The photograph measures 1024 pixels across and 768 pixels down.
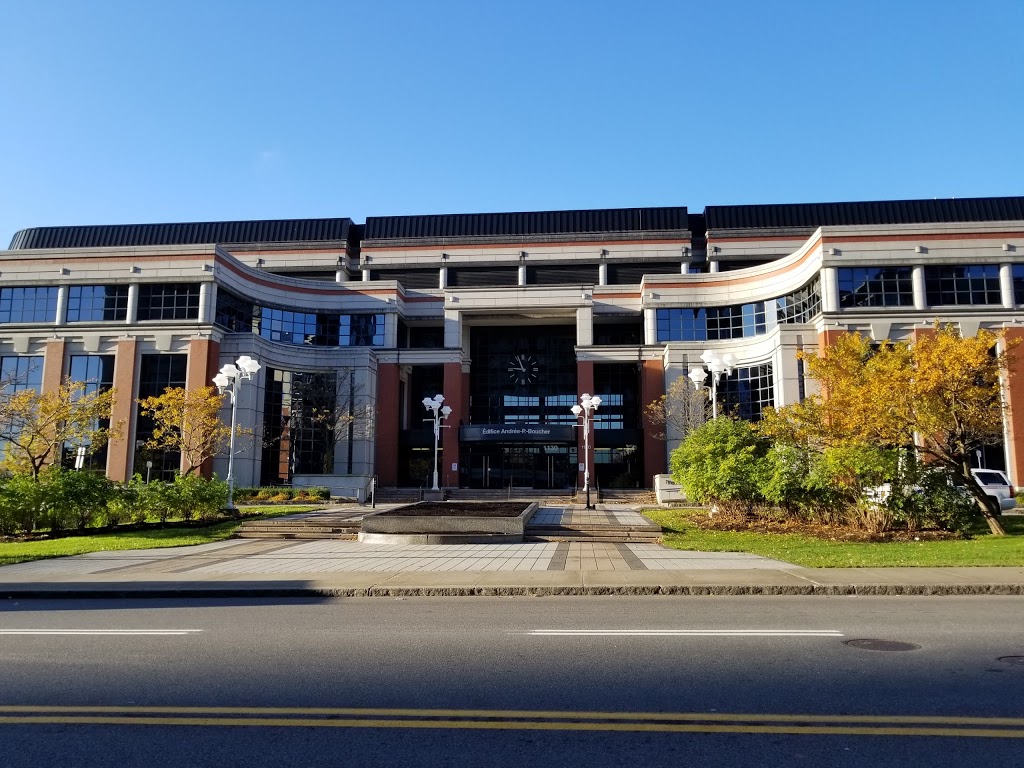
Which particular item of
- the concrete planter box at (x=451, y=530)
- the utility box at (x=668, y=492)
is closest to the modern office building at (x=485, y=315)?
the utility box at (x=668, y=492)

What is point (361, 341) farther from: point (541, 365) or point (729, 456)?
point (729, 456)

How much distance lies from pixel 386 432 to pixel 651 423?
19.2 metres

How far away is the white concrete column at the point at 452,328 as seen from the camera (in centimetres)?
5347

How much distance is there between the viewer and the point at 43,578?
1282 cm

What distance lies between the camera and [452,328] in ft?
176

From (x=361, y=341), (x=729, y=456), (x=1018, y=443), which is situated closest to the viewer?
(x=729, y=456)

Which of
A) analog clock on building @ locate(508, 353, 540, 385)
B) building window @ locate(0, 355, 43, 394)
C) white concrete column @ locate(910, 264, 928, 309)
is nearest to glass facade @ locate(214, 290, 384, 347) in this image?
analog clock on building @ locate(508, 353, 540, 385)

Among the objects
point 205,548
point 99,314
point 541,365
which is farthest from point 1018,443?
point 99,314

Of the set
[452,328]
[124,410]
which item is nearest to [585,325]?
[452,328]

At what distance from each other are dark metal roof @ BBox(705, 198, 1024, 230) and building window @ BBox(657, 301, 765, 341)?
12111 mm

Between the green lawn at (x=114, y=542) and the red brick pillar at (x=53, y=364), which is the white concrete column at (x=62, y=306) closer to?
the red brick pillar at (x=53, y=364)

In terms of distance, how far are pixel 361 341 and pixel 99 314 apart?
1738cm

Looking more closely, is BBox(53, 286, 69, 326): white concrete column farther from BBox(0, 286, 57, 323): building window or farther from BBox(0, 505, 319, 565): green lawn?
BBox(0, 505, 319, 565): green lawn

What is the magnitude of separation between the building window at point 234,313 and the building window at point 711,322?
2974 cm
